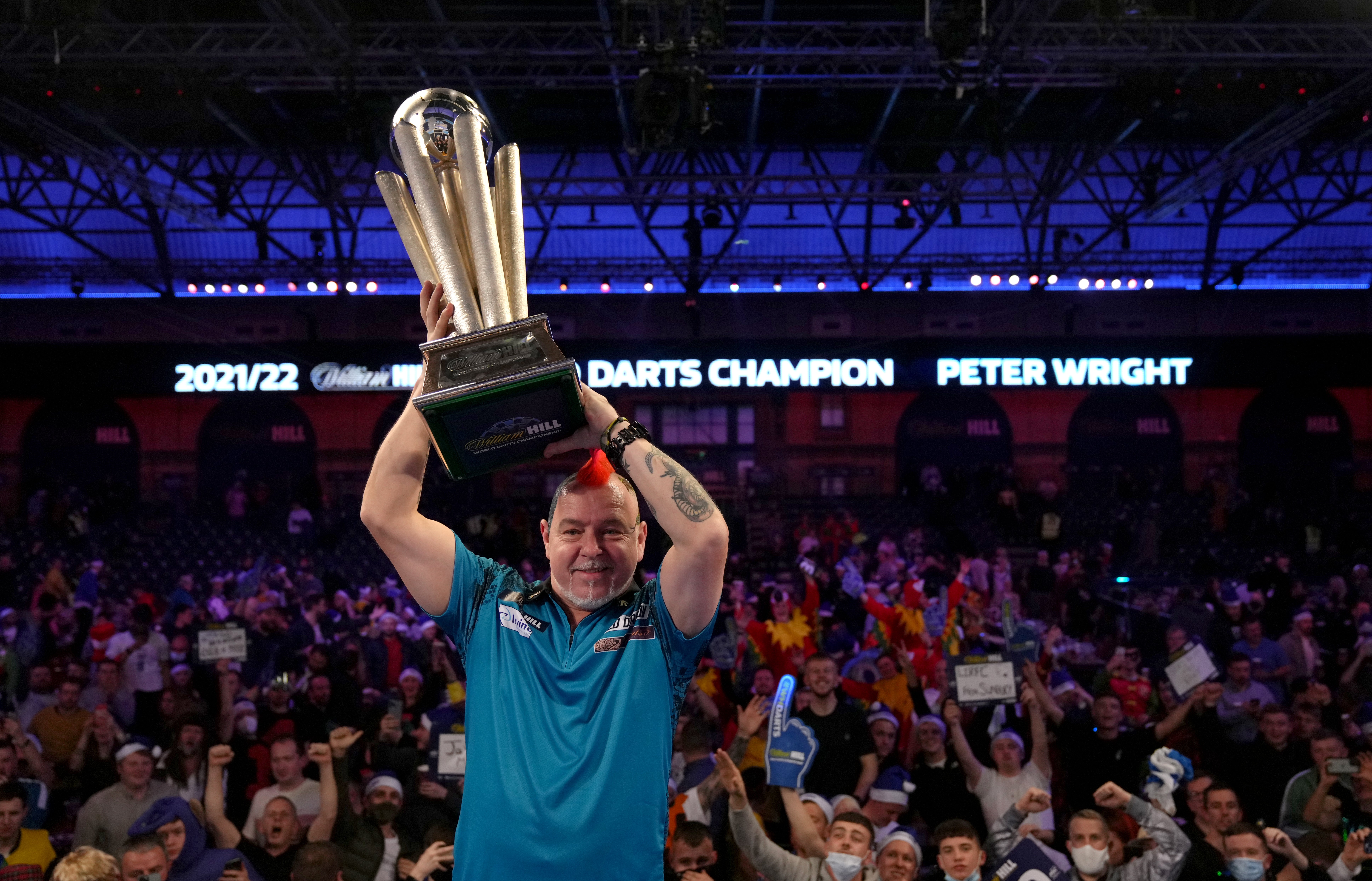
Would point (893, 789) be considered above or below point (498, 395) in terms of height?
below

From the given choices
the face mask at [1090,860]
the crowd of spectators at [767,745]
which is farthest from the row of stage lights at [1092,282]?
the face mask at [1090,860]

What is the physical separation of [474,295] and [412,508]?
0.46 metres

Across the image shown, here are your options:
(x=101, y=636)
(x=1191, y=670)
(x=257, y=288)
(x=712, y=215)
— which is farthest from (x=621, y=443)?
(x=257, y=288)

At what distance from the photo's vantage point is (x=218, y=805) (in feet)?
20.9

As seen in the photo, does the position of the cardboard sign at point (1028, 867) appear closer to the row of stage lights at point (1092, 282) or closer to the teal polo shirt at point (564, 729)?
the teal polo shirt at point (564, 729)

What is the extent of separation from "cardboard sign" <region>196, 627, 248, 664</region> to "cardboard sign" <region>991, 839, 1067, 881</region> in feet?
19.1

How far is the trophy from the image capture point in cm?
234

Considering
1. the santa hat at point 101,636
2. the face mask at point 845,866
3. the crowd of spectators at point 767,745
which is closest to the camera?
the face mask at point 845,866

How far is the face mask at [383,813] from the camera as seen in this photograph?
21.6ft

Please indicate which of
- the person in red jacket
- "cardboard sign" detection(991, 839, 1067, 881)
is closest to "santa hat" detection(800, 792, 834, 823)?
"cardboard sign" detection(991, 839, 1067, 881)

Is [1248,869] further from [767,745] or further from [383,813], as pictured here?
[383,813]

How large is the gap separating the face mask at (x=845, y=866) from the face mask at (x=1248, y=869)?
1847 millimetres

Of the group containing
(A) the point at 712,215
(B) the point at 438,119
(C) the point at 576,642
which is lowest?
(C) the point at 576,642

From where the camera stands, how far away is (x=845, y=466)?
84.2 ft
